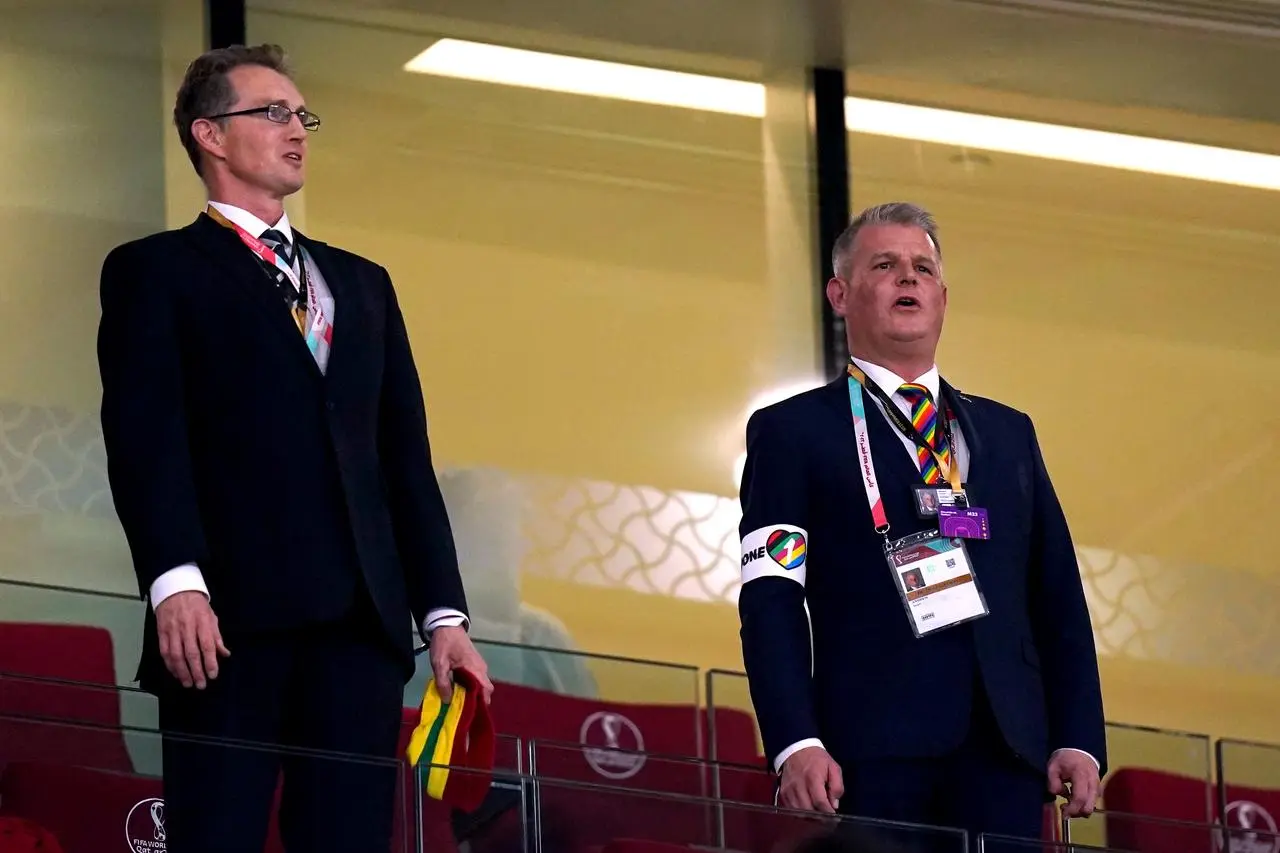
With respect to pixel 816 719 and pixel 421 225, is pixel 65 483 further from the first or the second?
pixel 816 719

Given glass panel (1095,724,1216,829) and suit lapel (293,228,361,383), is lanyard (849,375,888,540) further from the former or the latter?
glass panel (1095,724,1216,829)

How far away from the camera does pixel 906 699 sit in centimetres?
306

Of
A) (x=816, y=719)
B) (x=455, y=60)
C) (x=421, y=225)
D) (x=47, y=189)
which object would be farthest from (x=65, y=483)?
(x=816, y=719)

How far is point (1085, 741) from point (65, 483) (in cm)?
334

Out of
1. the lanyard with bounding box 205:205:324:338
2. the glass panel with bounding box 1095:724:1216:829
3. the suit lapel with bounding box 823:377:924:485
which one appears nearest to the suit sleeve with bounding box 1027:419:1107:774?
the suit lapel with bounding box 823:377:924:485

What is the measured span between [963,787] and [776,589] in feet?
1.19

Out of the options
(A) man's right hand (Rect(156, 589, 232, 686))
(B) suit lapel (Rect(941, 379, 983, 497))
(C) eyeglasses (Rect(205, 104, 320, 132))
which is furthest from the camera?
(B) suit lapel (Rect(941, 379, 983, 497))

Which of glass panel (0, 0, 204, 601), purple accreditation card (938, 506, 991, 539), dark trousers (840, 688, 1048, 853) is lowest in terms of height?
dark trousers (840, 688, 1048, 853)

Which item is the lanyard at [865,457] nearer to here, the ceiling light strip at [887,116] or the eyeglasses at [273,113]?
the eyeglasses at [273,113]

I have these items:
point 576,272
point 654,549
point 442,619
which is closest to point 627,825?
point 442,619

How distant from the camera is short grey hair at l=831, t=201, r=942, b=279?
345 centimetres

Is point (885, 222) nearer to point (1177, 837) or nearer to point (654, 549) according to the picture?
point (1177, 837)

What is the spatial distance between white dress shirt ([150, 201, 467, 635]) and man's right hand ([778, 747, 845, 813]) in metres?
0.47

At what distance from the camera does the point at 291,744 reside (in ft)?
9.27
